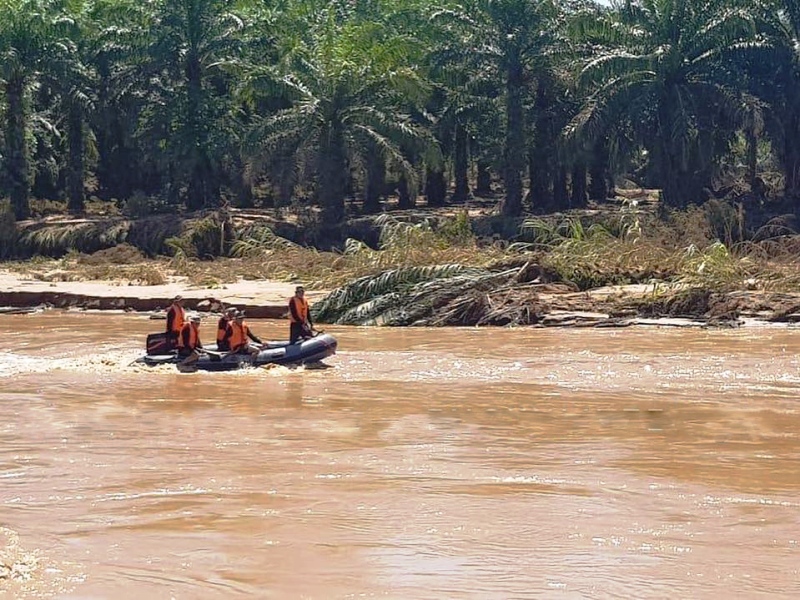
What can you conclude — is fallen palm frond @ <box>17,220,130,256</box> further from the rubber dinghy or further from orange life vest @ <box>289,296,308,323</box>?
orange life vest @ <box>289,296,308,323</box>

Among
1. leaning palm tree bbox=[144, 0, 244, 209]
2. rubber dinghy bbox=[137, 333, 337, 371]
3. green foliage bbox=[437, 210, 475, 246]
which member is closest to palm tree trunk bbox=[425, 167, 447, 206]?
leaning palm tree bbox=[144, 0, 244, 209]

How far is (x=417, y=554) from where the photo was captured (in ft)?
30.9

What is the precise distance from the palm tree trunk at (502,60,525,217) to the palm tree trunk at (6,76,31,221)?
48.7 feet

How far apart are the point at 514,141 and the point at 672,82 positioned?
195 inches

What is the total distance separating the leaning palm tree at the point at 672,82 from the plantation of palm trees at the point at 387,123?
63 mm

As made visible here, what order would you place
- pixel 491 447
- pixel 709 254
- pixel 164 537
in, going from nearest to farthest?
pixel 164 537
pixel 491 447
pixel 709 254

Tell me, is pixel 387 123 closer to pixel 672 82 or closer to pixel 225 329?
pixel 672 82

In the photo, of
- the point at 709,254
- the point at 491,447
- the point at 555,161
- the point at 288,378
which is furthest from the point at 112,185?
the point at 491,447

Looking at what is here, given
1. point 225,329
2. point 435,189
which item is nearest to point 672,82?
point 435,189

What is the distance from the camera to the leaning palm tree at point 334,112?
125 ft

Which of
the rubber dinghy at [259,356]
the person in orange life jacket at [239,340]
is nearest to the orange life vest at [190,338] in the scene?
the rubber dinghy at [259,356]

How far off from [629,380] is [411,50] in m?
23.9

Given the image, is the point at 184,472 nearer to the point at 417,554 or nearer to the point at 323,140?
the point at 417,554

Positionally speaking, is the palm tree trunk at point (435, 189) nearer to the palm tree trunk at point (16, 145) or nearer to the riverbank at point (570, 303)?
the palm tree trunk at point (16, 145)
